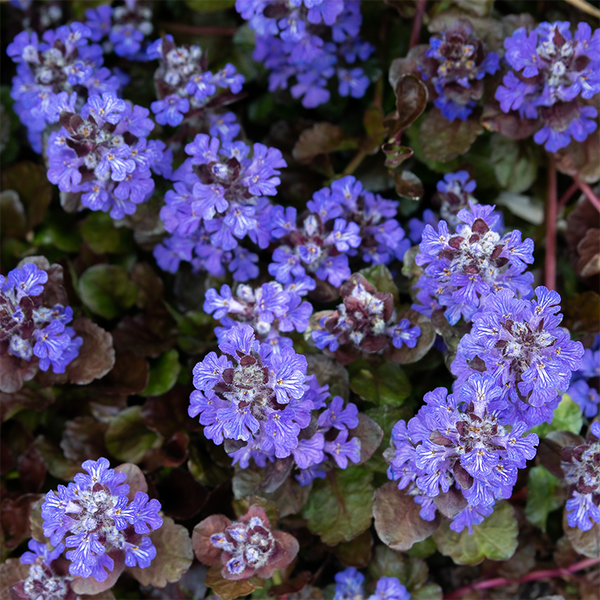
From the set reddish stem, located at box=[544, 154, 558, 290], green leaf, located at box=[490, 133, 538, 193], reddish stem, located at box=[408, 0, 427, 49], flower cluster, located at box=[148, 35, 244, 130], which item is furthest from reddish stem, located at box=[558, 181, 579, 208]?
flower cluster, located at box=[148, 35, 244, 130]

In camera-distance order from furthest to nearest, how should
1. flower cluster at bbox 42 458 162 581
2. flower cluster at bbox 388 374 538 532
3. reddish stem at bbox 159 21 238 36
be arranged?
1. reddish stem at bbox 159 21 238 36
2. flower cluster at bbox 42 458 162 581
3. flower cluster at bbox 388 374 538 532

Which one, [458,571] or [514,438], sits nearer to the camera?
[514,438]

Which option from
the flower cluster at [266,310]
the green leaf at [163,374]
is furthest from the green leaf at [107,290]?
the flower cluster at [266,310]

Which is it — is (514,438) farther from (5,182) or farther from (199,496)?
(5,182)

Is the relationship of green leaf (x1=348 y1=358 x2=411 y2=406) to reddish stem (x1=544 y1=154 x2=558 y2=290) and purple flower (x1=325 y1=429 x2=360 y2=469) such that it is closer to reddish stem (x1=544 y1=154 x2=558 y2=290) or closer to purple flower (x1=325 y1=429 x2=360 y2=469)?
purple flower (x1=325 y1=429 x2=360 y2=469)

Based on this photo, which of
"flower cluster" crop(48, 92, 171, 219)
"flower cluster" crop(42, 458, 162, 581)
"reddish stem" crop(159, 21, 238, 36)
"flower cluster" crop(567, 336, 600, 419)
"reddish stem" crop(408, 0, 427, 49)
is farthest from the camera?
"reddish stem" crop(159, 21, 238, 36)

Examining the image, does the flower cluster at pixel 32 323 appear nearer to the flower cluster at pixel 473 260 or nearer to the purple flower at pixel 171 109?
the purple flower at pixel 171 109

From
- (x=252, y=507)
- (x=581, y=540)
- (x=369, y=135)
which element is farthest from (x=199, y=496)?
(x=369, y=135)
